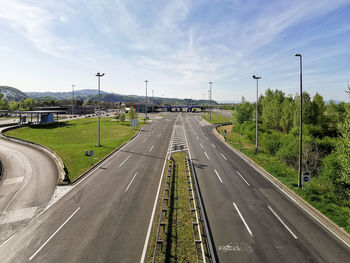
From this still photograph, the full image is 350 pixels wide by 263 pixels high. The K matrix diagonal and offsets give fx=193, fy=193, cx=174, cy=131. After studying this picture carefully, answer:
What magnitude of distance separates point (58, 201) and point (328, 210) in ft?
68.7

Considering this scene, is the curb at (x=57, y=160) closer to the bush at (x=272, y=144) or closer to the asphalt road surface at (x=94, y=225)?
the asphalt road surface at (x=94, y=225)

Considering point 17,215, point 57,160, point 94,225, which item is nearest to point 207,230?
point 94,225

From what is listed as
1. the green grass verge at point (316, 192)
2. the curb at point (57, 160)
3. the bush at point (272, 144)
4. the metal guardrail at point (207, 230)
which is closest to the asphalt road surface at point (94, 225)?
the curb at point (57, 160)

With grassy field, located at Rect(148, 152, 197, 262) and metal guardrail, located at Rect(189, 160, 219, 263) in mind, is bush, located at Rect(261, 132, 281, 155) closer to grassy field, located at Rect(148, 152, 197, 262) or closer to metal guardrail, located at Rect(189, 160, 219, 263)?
metal guardrail, located at Rect(189, 160, 219, 263)

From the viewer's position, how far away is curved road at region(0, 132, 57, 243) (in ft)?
44.4

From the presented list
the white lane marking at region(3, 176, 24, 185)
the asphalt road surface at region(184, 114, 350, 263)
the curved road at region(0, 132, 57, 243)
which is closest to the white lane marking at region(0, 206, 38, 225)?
the curved road at region(0, 132, 57, 243)

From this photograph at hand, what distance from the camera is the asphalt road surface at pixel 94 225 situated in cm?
1017

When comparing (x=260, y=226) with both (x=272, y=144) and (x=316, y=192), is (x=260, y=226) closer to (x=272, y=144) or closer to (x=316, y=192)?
(x=316, y=192)

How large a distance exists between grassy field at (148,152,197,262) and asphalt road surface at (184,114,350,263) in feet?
5.12

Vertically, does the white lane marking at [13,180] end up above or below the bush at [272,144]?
below

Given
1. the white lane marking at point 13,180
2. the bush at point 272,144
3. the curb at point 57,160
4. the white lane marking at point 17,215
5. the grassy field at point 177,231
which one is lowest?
the white lane marking at point 17,215

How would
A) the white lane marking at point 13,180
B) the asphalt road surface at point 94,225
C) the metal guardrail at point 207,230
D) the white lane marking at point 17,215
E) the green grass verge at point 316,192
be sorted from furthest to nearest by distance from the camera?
the white lane marking at point 13,180 < the green grass verge at point 316,192 < the white lane marking at point 17,215 < the asphalt road surface at point 94,225 < the metal guardrail at point 207,230

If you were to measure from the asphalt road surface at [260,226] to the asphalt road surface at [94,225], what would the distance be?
4.79 m

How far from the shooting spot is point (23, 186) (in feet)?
61.2
